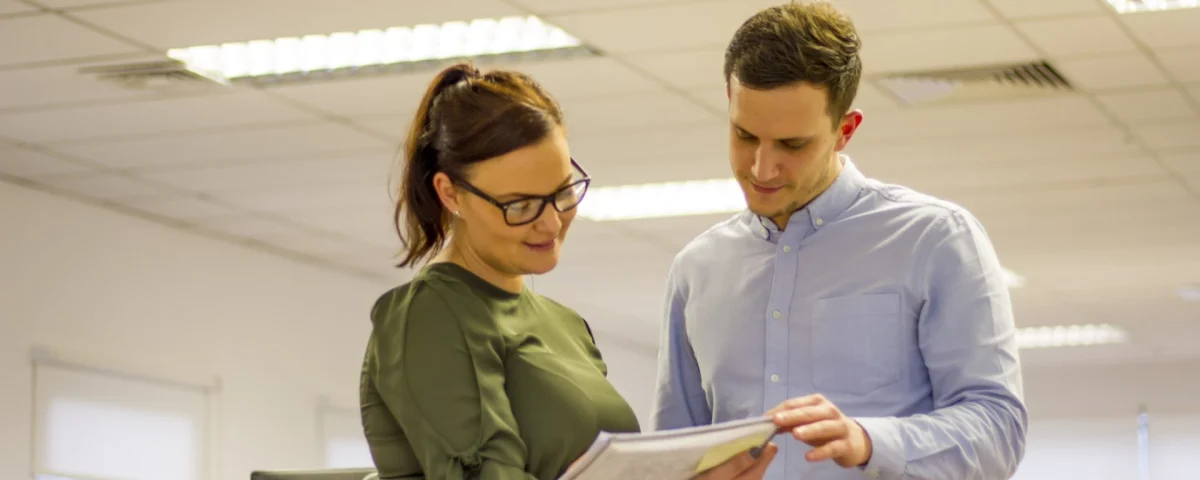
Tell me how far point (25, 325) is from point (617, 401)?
18.4 feet

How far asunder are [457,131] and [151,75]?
369 cm

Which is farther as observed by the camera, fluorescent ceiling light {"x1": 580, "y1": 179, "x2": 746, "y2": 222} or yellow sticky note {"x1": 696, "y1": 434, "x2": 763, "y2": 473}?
fluorescent ceiling light {"x1": 580, "y1": 179, "x2": 746, "y2": 222}

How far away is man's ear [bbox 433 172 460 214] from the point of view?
191 cm

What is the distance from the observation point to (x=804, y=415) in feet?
5.27

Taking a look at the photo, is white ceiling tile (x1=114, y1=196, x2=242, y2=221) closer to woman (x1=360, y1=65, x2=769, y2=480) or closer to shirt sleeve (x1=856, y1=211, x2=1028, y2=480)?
woman (x1=360, y1=65, x2=769, y2=480)

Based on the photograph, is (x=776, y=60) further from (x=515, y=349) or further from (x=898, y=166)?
(x=898, y=166)

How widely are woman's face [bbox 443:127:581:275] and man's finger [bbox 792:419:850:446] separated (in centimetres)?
44

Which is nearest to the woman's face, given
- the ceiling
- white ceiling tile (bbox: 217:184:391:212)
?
the ceiling

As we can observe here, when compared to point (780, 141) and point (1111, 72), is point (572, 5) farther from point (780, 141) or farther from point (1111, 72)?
point (780, 141)

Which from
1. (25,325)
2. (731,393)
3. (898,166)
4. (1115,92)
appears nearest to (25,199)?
(25,325)

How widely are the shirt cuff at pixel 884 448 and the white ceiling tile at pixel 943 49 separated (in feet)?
11.0

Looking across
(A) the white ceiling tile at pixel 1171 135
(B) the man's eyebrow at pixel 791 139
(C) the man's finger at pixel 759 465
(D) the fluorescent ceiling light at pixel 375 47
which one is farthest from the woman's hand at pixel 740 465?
(A) the white ceiling tile at pixel 1171 135

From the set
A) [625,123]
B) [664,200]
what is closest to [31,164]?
[625,123]

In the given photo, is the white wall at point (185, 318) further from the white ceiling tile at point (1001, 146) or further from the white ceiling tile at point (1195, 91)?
the white ceiling tile at point (1195, 91)
